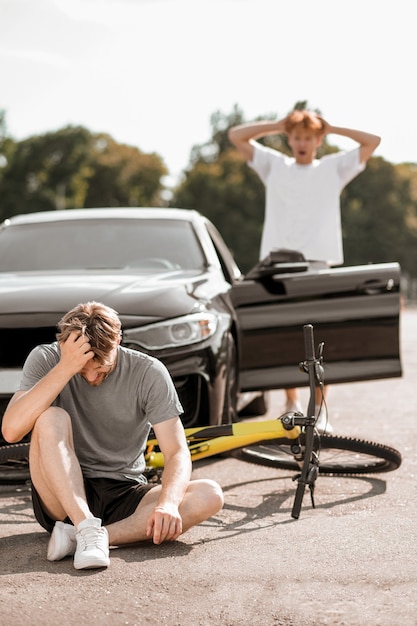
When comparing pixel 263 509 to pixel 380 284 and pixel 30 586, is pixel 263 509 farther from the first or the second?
pixel 380 284

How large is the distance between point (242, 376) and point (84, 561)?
295 cm

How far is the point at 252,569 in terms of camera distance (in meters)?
4.14

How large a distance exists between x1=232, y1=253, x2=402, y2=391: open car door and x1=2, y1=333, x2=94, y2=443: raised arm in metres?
2.59

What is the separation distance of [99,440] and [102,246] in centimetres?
303

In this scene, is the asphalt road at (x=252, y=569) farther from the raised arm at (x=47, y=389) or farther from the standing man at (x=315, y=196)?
the standing man at (x=315, y=196)

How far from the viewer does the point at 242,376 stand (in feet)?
22.7

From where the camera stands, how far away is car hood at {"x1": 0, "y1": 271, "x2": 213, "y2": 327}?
599 cm

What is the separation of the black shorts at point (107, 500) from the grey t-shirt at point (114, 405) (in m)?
0.04

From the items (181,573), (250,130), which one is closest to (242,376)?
(250,130)

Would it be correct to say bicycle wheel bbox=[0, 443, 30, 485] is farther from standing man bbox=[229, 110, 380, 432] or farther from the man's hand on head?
standing man bbox=[229, 110, 380, 432]

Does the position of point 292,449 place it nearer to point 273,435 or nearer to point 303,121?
point 273,435

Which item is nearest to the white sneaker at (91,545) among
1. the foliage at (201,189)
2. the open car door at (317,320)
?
the open car door at (317,320)

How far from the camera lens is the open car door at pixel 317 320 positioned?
22.7ft

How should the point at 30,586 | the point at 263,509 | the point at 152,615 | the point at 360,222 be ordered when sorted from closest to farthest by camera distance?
the point at 152,615 < the point at 30,586 < the point at 263,509 < the point at 360,222
